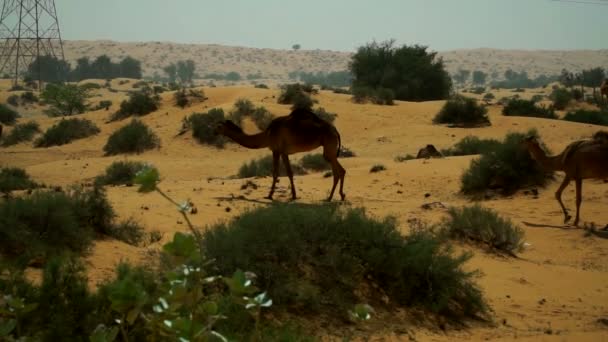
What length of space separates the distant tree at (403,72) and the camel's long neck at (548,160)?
1235 inches

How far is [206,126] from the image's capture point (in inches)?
1208

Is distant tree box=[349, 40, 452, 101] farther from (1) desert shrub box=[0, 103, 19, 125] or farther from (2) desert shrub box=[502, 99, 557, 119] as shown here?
(1) desert shrub box=[0, 103, 19, 125]

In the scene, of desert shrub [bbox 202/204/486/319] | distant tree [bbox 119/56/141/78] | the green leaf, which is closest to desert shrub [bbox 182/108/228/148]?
desert shrub [bbox 202/204/486/319]

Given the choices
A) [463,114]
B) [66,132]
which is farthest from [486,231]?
[66,132]

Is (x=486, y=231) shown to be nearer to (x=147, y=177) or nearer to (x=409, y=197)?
(x=409, y=197)

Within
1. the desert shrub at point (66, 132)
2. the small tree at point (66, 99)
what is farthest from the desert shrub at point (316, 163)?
the small tree at point (66, 99)

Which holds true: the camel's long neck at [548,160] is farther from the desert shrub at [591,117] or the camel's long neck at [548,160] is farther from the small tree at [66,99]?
the small tree at [66,99]

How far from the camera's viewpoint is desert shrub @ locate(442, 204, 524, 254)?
11.8 metres

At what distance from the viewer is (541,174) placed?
677 inches

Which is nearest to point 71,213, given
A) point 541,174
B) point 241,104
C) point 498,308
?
point 498,308

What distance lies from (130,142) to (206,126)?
3487mm

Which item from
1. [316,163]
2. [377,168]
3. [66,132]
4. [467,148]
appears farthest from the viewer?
[66,132]

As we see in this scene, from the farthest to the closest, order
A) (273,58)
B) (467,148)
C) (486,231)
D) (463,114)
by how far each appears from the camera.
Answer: (273,58), (463,114), (467,148), (486,231)

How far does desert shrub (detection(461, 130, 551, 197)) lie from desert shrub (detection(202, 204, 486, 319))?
913 centimetres
